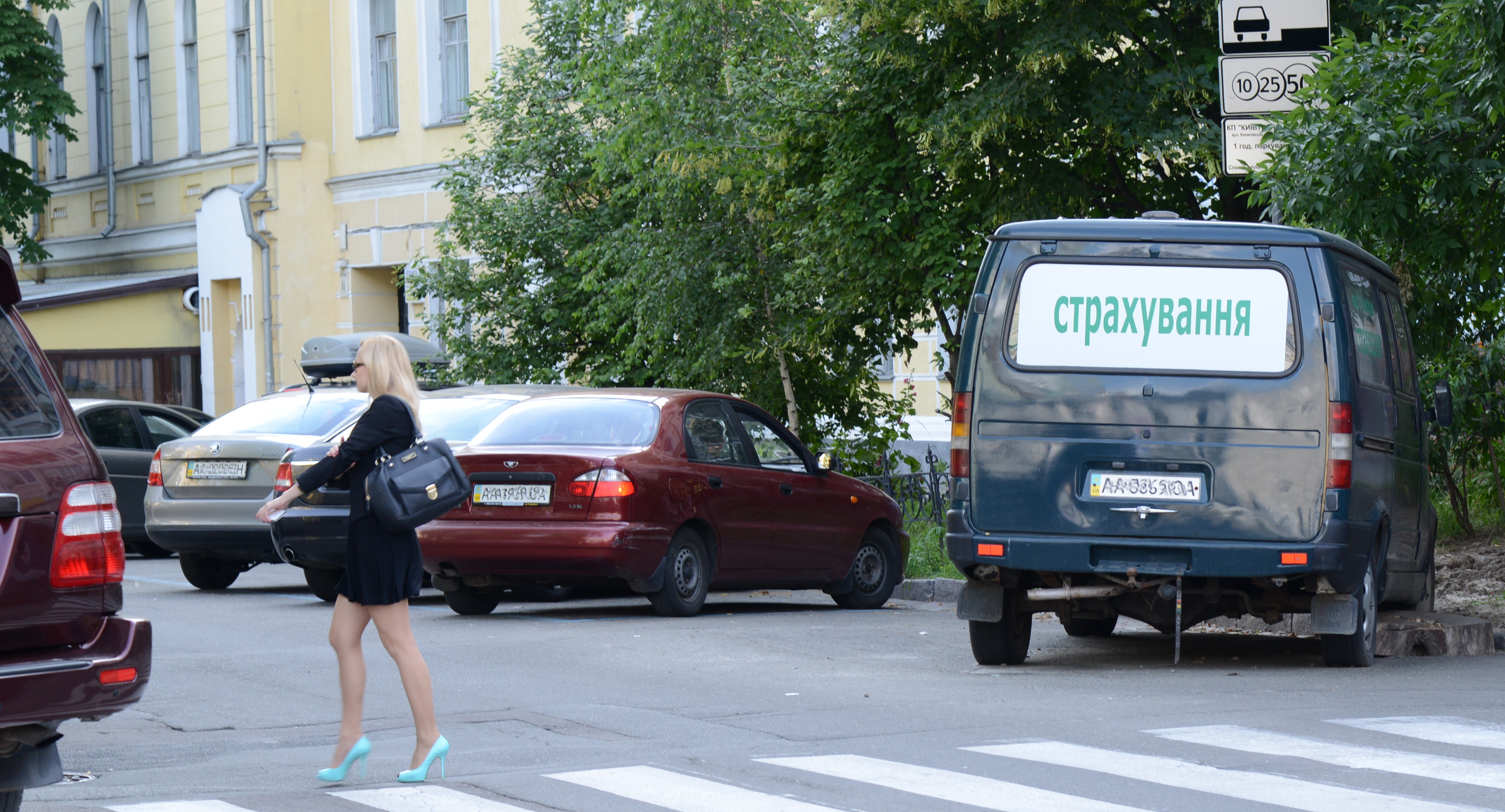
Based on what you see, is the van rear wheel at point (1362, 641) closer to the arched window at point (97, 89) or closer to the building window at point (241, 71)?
the building window at point (241, 71)

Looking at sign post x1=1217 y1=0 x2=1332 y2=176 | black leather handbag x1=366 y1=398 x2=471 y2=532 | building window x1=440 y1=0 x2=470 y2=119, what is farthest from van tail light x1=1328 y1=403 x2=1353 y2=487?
building window x1=440 y1=0 x2=470 y2=119

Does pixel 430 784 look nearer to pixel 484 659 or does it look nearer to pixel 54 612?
pixel 54 612

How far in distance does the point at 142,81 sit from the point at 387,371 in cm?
3243

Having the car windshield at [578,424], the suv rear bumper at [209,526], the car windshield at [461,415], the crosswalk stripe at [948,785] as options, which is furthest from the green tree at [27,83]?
the crosswalk stripe at [948,785]

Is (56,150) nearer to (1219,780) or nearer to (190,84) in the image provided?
(190,84)

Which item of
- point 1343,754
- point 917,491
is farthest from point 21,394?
point 917,491

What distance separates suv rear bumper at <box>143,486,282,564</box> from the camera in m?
15.2

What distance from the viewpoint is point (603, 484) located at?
12609 millimetres

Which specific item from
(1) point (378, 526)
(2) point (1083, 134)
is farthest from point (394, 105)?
(1) point (378, 526)

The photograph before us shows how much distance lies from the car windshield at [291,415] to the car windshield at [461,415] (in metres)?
1.07

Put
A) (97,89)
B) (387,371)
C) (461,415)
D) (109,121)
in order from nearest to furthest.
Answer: (387,371)
(461,415)
(109,121)
(97,89)

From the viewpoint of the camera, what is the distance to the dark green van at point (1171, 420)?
32.0ft

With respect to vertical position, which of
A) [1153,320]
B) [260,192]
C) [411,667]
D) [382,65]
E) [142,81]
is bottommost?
[411,667]

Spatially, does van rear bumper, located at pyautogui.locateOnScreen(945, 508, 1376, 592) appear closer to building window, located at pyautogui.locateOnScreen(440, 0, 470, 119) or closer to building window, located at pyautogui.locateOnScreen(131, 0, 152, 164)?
building window, located at pyautogui.locateOnScreen(440, 0, 470, 119)
